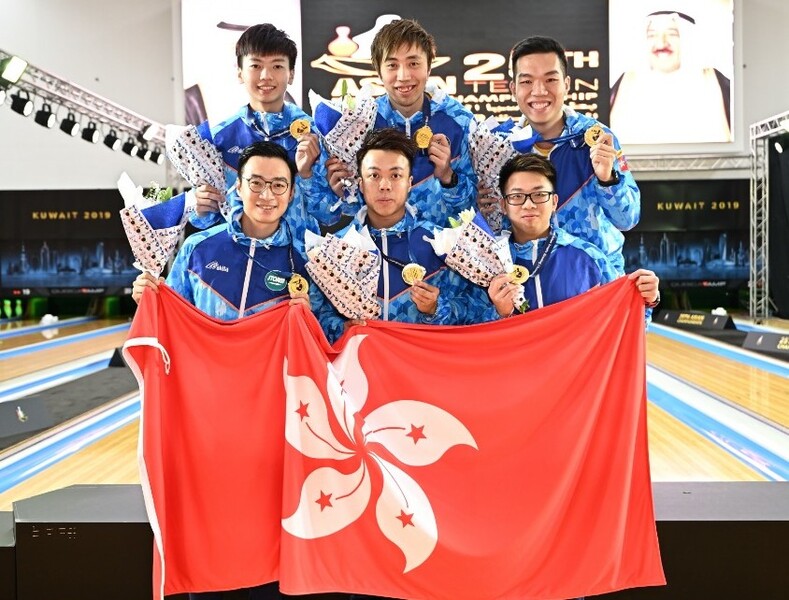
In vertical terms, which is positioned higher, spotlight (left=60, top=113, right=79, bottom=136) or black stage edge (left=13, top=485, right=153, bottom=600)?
spotlight (left=60, top=113, right=79, bottom=136)

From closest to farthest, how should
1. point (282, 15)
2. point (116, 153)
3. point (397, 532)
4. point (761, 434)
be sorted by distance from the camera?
1. point (397, 532)
2. point (761, 434)
3. point (282, 15)
4. point (116, 153)

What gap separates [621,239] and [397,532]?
1.68m

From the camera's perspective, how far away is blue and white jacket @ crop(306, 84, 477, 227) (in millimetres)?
2828

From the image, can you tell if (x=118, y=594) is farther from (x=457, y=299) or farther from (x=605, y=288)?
(x=605, y=288)

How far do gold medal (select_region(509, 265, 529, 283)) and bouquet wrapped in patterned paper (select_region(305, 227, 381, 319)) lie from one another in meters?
0.45

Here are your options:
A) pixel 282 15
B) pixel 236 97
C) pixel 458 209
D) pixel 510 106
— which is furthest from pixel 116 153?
pixel 458 209

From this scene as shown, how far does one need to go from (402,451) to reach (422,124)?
1344mm

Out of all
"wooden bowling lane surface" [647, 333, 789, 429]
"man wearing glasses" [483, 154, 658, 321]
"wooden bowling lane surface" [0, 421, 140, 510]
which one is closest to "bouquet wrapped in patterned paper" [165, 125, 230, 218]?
"man wearing glasses" [483, 154, 658, 321]

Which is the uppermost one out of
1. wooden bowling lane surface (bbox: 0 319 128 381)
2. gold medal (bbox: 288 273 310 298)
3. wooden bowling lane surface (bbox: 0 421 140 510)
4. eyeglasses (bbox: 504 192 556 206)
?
eyeglasses (bbox: 504 192 556 206)

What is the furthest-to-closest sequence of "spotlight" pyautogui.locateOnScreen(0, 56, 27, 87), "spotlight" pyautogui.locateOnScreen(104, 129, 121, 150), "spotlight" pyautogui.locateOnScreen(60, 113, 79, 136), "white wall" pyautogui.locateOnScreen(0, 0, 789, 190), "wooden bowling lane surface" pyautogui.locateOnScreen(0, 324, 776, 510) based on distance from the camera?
"white wall" pyautogui.locateOnScreen(0, 0, 789, 190)
"spotlight" pyautogui.locateOnScreen(104, 129, 121, 150)
"spotlight" pyautogui.locateOnScreen(60, 113, 79, 136)
"spotlight" pyautogui.locateOnScreen(0, 56, 27, 87)
"wooden bowling lane surface" pyautogui.locateOnScreen(0, 324, 776, 510)

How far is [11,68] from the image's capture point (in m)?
8.52

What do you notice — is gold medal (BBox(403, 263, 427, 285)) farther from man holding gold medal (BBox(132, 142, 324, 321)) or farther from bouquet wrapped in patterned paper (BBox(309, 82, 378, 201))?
bouquet wrapped in patterned paper (BBox(309, 82, 378, 201))

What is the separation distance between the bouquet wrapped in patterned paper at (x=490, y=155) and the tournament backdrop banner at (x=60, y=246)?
38.3ft

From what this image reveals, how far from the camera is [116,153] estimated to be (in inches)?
543
